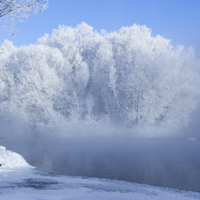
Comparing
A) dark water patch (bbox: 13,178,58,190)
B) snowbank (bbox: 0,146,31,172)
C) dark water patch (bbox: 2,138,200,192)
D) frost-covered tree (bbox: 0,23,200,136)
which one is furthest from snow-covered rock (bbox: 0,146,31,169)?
frost-covered tree (bbox: 0,23,200,136)

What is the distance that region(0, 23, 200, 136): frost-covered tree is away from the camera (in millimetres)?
30859

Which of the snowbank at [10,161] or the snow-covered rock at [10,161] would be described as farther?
the snow-covered rock at [10,161]

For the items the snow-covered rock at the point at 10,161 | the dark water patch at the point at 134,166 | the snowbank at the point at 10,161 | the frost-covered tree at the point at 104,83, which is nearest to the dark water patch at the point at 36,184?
the snowbank at the point at 10,161

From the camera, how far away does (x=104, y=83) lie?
112ft

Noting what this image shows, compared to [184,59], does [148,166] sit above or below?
below

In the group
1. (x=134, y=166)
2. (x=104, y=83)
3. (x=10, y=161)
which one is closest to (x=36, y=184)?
(x=10, y=161)

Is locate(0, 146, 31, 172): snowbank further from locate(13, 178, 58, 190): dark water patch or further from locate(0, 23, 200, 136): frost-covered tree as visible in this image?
locate(0, 23, 200, 136): frost-covered tree

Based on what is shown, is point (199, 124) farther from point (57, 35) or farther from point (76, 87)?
point (57, 35)

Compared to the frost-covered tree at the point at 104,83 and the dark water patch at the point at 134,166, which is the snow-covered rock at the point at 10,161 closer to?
the dark water patch at the point at 134,166

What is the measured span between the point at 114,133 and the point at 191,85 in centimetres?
1008

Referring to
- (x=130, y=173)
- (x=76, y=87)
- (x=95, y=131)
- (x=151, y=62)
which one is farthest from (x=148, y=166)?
(x=76, y=87)

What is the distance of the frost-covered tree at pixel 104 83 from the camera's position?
3086 cm

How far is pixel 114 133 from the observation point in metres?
31.4

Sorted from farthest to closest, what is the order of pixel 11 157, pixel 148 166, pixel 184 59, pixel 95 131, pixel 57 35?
pixel 57 35 → pixel 184 59 → pixel 95 131 → pixel 148 166 → pixel 11 157
